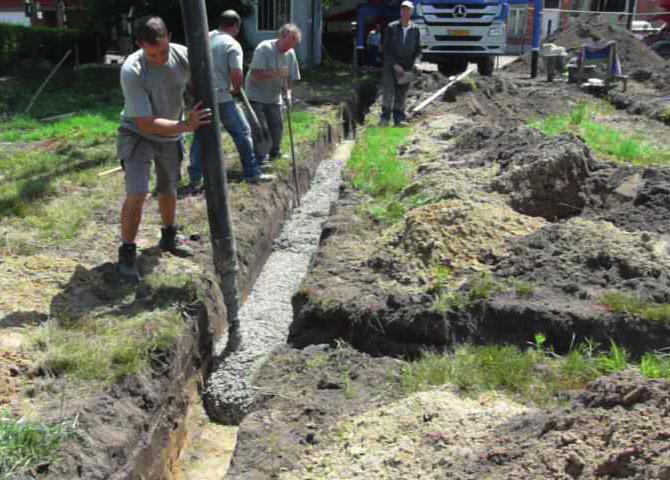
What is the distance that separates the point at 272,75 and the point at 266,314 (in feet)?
10.3

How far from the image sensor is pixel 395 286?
517 cm

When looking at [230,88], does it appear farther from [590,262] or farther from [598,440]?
[598,440]

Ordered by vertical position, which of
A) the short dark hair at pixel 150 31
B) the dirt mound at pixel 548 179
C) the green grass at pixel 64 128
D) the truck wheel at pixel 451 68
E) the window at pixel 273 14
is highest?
the short dark hair at pixel 150 31

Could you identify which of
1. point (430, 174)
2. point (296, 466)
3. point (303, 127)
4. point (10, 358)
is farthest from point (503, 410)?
point (303, 127)

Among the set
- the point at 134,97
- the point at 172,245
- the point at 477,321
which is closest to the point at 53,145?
the point at 172,245

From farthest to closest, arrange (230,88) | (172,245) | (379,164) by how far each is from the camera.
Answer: (379,164), (230,88), (172,245)

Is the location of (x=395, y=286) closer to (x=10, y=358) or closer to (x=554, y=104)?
(x=10, y=358)

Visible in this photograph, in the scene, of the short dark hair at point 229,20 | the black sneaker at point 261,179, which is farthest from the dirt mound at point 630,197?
the short dark hair at point 229,20

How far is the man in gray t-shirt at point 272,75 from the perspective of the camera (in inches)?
312

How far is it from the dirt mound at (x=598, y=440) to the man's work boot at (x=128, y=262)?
3.04 meters

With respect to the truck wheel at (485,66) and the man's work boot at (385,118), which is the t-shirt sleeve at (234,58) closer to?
the man's work boot at (385,118)

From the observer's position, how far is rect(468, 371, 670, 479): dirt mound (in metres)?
2.64

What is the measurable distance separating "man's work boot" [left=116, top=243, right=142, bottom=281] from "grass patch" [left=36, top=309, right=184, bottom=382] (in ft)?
1.91

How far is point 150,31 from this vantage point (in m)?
4.66
